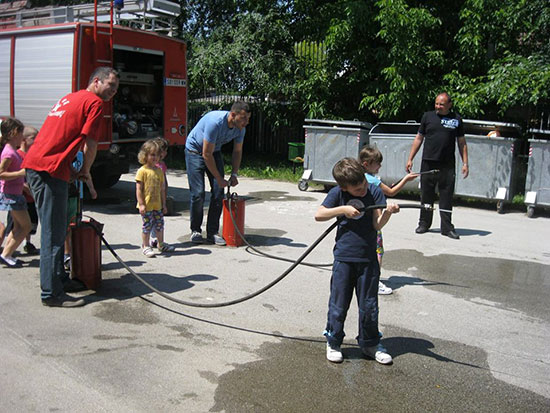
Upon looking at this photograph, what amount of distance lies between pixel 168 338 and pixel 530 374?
268cm

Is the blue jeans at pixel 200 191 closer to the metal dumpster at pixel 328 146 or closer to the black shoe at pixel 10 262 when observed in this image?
the black shoe at pixel 10 262

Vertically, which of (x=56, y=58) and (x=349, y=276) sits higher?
(x=56, y=58)

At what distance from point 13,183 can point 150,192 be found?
146 centimetres

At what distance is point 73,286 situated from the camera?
5340 mm

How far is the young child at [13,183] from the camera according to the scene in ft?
19.0

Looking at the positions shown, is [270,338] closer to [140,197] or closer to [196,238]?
[140,197]

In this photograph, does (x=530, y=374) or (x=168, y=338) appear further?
(x=168, y=338)

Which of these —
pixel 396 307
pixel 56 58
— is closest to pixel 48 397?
pixel 396 307

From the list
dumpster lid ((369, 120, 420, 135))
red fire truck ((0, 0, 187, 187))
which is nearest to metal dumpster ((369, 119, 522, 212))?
dumpster lid ((369, 120, 420, 135))

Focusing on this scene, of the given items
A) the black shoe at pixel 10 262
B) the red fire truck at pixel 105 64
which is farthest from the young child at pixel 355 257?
the red fire truck at pixel 105 64

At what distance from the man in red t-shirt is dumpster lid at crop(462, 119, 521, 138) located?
7.99 meters

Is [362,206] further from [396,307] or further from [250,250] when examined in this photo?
[250,250]

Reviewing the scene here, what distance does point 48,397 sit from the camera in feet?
11.4

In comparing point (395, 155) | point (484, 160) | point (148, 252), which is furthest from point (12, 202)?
point (484, 160)
